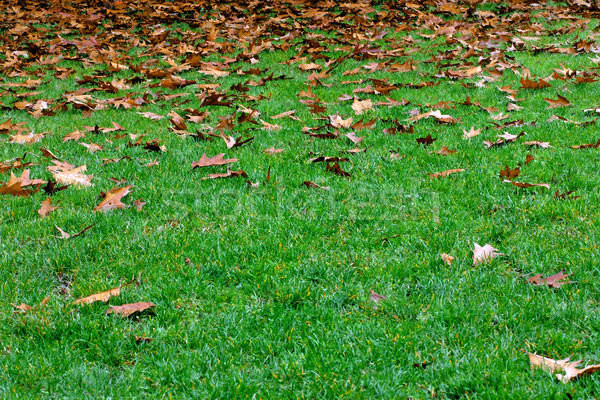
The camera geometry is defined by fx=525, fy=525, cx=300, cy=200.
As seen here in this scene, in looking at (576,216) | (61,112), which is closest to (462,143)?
(576,216)

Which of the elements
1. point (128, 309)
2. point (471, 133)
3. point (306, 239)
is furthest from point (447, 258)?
point (471, 133)

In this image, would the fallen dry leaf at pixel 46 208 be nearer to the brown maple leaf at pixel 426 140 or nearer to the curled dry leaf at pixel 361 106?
the brown maple leaf at pixel 426 140

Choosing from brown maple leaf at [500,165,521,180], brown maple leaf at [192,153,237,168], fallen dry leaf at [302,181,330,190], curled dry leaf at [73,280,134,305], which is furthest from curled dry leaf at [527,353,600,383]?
brown maple leaf at [192,153,237,168]

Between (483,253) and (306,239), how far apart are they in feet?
3.26

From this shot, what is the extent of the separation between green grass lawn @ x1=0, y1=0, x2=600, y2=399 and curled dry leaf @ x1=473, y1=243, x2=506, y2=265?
1.7 inches

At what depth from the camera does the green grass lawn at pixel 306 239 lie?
2189mm

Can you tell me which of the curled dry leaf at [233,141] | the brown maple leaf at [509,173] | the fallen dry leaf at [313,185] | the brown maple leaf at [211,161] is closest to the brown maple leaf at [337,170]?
the fallen dry leaf at [313,185]

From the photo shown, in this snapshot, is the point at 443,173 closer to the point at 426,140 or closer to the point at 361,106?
the point at 426,140

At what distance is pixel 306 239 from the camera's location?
311cm

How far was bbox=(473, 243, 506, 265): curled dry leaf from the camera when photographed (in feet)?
9.14

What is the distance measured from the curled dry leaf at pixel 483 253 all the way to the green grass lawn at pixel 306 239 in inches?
1.7

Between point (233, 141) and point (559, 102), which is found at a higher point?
point (559, 102)

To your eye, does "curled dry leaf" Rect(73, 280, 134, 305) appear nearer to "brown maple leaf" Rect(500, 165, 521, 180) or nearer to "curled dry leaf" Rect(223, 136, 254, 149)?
"curled dry leaf" Rect(223, 136, 254, 149)

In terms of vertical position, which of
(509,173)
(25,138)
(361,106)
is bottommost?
(25,138)
